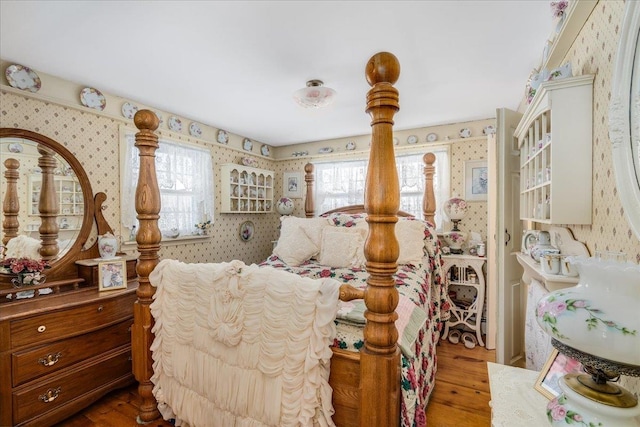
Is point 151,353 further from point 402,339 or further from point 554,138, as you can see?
point 554,138

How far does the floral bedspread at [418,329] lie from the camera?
4.11 feet

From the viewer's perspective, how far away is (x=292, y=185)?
4629mm

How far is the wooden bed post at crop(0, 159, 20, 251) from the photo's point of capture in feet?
6.68

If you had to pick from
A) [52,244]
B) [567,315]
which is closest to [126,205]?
[52,244]

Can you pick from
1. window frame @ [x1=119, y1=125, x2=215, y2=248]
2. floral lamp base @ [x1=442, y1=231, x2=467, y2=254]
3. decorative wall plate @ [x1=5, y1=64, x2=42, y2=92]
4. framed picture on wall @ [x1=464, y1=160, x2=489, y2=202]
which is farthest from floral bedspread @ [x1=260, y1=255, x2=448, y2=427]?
decorative wall plate @ [x1=5, y1=64, x2=42, y2=92]

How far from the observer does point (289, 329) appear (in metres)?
1.28

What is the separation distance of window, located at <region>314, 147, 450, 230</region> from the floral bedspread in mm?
1023

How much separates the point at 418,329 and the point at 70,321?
208cm

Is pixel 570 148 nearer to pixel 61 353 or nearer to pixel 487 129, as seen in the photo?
pixel 487 129

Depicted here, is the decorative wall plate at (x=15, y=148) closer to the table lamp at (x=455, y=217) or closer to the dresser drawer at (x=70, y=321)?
the dresser drawer at (x=70, y=321)

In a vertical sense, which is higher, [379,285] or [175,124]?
[175,124]

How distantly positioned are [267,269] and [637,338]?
47.7 inches

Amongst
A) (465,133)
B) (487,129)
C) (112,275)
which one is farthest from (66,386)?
(487,129)

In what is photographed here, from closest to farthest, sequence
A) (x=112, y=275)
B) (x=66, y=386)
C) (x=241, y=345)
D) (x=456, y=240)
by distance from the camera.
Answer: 1. (x=241, y=345)
2. (x=66, y=386)
3. (x=112, y=275)
4. (x=456, y=240)
